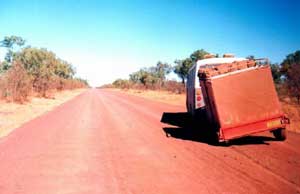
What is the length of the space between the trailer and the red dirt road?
54 cm

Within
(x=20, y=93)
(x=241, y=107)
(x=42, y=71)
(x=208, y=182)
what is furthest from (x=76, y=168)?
(x=42, y=71)

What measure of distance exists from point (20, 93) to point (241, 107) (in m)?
26.9

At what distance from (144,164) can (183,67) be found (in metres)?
67.5

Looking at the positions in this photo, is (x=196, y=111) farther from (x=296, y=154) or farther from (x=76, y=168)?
(x=76, y=168)

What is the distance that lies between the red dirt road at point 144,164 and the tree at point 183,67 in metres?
57.1

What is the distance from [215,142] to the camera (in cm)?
1046

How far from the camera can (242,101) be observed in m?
9.82

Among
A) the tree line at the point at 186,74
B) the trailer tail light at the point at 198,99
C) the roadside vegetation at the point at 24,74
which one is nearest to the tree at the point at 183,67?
the tree line at the point at 186,74

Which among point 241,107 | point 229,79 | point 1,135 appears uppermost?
point 229,79

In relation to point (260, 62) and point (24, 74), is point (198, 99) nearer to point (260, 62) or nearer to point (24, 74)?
point (260, 62)

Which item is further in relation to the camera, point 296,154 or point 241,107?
point 241,107

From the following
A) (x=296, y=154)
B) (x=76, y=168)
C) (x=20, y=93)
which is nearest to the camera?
(x=76, y=168)

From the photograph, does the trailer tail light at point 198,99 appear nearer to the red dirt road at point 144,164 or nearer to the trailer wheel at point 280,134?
the red dirt road at point 144,164

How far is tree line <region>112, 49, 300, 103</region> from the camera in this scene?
2877 cm
